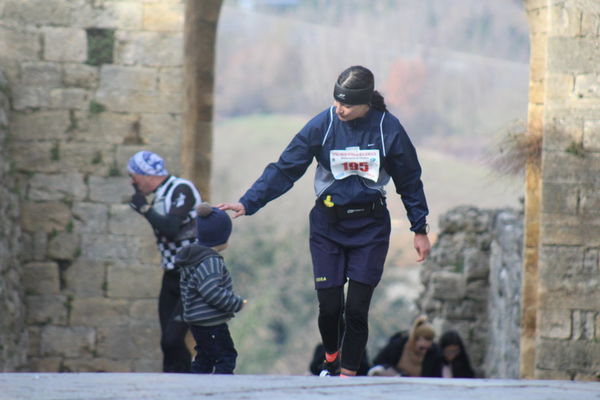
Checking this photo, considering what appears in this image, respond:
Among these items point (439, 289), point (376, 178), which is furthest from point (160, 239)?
point (439, 289)

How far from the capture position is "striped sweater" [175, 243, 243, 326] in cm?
516

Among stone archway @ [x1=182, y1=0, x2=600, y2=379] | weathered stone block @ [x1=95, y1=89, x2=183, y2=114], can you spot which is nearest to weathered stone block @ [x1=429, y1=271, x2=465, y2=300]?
stone archway @ [x1=182, y1=0, x2=600, y2=379]

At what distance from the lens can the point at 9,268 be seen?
7.80m

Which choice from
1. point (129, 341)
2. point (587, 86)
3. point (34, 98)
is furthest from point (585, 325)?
point (34, 98)

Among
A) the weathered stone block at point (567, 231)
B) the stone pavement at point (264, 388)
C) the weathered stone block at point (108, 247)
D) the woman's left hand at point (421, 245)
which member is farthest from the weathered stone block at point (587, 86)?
the stone pavement at point (264, 388)

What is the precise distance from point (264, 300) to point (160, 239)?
73.3 feet

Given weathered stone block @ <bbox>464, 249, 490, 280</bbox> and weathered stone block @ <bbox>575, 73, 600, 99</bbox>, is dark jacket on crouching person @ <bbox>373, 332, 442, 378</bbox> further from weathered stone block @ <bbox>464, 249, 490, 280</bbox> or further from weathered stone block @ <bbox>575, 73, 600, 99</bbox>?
weathered stone block @ <bbox>575, 73, 600, 99</bbox>

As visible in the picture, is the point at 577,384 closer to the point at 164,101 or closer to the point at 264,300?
the point at 164,101

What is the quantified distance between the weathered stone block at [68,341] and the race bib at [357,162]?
3.75 m

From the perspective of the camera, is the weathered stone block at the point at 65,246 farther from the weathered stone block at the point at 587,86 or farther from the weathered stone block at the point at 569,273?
the weathered stone block at the point at 587,86

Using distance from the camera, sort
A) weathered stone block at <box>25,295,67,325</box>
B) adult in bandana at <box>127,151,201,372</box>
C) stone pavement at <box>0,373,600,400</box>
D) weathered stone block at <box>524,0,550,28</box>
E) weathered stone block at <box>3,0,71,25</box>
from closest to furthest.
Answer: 1. stone pavement at <box>0,373,600,400</box>
2. adult in bandana at <box>127,151,201,372</box>
3. weathered stone block at <box>524,0,550,28</box>
4. weathered stone block at <box>3,0,71,25</box>
5. weathered stone block at <box>25,295,67,325</box>

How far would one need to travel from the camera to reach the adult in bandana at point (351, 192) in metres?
4.96

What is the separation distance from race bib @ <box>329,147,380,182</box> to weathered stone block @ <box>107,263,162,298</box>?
344 centimetres

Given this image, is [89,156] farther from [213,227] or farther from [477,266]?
[477,266]
